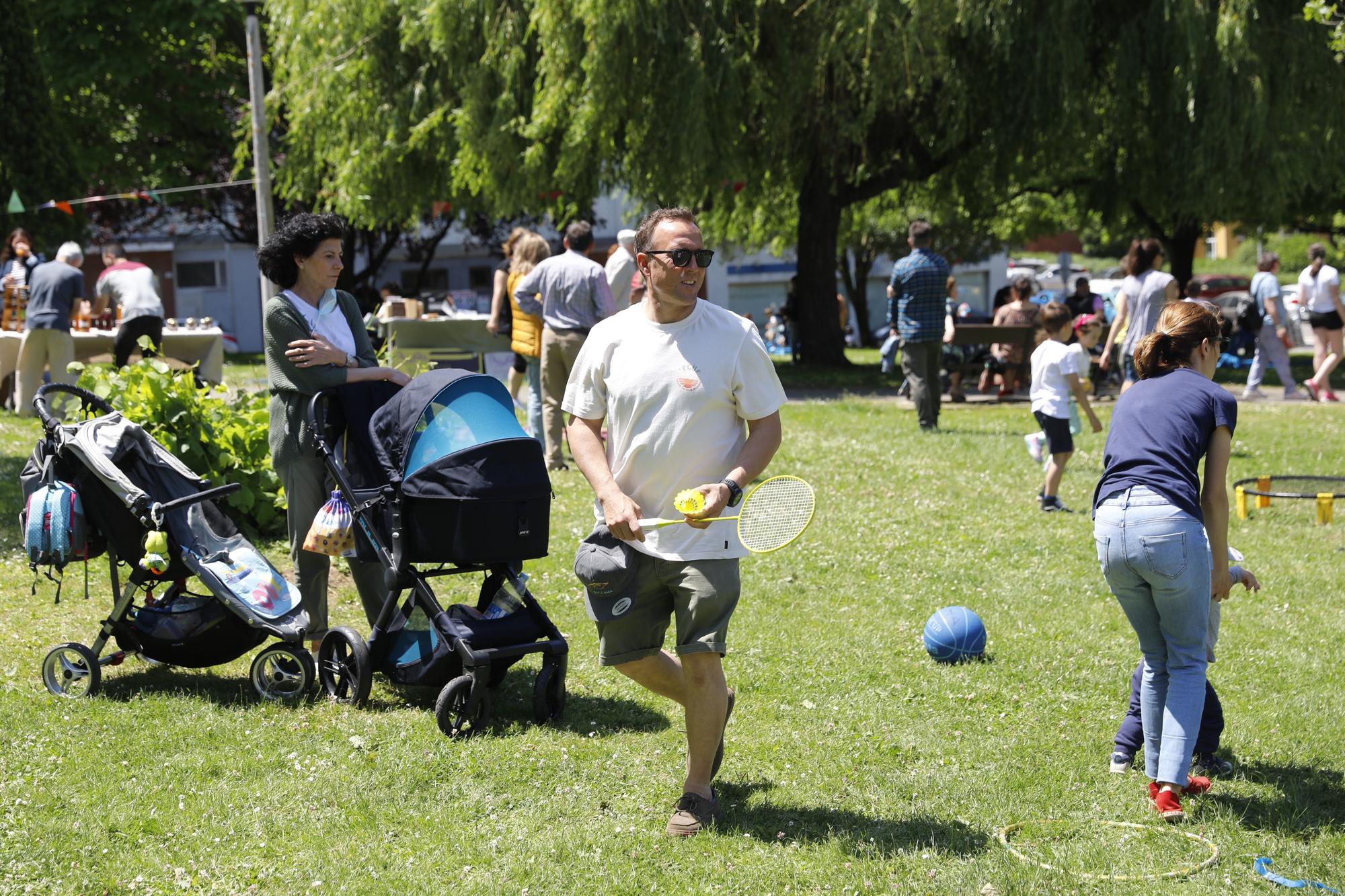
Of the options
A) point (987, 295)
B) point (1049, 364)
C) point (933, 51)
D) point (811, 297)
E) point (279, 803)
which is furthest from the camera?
point (987, 295)

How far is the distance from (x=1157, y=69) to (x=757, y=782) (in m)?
17.4

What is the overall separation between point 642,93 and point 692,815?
1544 cm

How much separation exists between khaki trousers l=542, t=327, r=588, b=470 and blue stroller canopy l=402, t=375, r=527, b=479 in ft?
15.3

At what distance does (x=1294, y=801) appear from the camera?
5.05 metres

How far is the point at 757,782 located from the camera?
5234mm

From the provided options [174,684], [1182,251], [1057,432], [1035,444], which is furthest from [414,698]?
[1182,251]

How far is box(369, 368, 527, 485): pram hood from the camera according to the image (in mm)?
5648

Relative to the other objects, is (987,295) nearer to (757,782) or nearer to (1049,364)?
(1049,364)

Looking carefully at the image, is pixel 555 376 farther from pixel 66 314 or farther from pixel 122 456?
pixel 66 314

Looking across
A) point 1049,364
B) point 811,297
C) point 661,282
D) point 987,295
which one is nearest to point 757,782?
point 661,282

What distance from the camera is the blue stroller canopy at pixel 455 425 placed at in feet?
18.5

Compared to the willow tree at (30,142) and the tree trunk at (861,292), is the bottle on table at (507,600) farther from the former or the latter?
the tree trunk at (861,292)

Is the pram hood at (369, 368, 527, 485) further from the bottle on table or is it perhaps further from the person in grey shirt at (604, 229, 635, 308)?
the person in grey shirt at (604, 229, 635, 308)

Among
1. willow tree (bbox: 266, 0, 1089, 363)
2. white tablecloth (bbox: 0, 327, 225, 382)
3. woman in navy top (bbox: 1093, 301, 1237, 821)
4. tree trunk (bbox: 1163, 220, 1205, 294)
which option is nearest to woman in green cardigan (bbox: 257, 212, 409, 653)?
woman in navy top (bbox: 1093, 301, 1237, 821)
